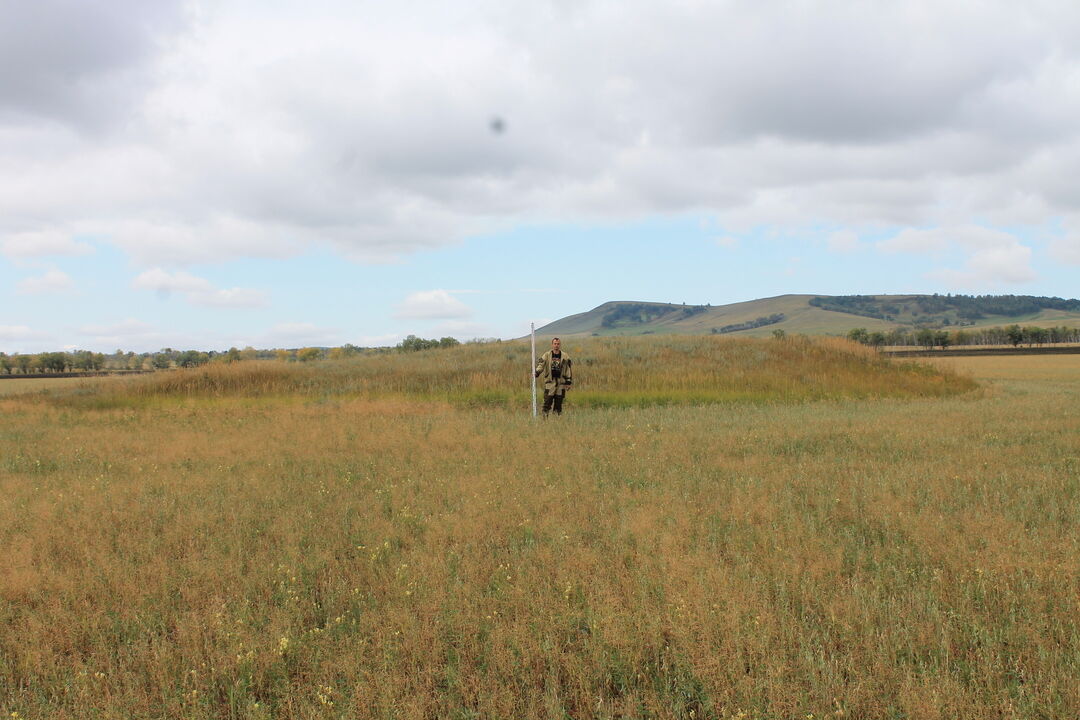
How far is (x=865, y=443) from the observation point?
477 inches

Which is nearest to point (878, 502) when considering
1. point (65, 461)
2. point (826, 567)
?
point (826, 567)

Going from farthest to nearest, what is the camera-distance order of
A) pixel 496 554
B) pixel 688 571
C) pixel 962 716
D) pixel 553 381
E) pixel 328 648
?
pixel 553 381
pixel 496 554
pixel 688 571
pixel 328 648
pixel 962 716

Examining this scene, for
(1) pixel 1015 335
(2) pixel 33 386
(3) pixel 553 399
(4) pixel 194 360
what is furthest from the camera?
(1) pixel 1015 335

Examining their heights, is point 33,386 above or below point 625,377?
above

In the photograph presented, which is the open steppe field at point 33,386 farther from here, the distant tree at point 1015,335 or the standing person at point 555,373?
the distant tree at point 1015,335

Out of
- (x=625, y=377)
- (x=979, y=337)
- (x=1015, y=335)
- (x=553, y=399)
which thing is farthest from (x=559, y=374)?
(x=979, y=337)

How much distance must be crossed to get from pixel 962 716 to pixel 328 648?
407 centimetres

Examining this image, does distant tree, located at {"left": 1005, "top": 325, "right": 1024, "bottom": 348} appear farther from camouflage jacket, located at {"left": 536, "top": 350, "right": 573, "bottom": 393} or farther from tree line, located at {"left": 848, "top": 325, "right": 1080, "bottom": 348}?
camouflage jacket, located at {"left": 536, "top": 350, "right": 573, "bottom": 393}

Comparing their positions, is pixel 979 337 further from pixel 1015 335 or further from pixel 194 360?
pixel 194 360

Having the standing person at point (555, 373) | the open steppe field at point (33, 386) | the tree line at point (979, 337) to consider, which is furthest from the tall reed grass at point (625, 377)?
the tree line at point (979, 337)

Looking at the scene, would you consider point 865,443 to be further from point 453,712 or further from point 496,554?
point 453,712

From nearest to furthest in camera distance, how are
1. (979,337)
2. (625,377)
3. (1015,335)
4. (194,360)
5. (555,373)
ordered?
(555,373), (625,377), (194,360), (1015,335), (979,337)

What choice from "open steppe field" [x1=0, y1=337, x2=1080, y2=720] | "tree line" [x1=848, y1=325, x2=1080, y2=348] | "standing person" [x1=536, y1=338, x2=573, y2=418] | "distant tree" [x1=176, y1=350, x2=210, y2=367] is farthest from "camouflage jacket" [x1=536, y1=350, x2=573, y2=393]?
"tree line" [x1=848, y1=325, x2=1080, y2=348]

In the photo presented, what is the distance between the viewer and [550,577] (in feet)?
19.0
